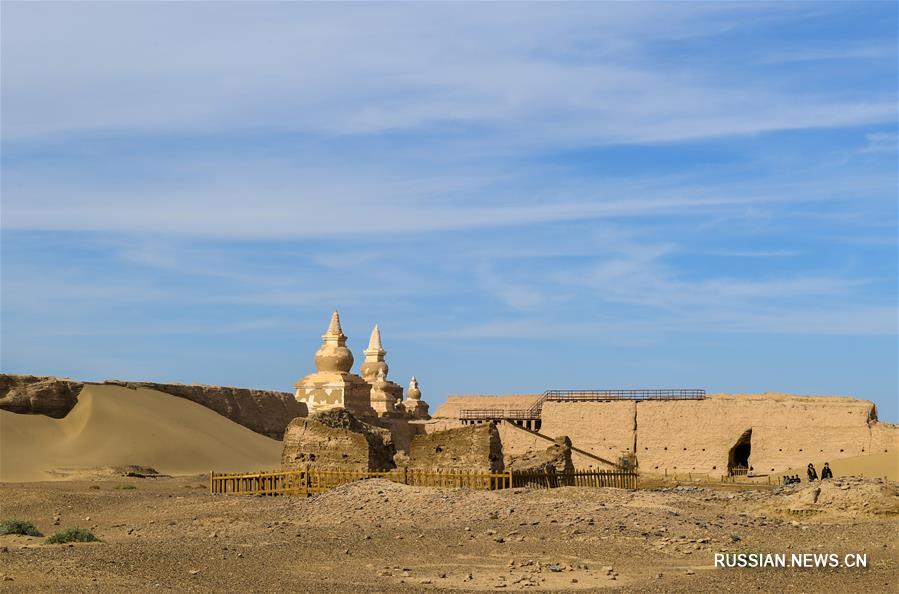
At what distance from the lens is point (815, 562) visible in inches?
568

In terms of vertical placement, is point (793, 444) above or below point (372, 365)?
below

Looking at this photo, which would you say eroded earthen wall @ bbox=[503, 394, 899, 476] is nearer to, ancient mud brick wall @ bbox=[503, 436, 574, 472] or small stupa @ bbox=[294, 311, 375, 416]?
small stupa @ bbox=[294, 311, 375, 416]

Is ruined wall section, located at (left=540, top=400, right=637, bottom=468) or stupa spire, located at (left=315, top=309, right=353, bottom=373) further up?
stupa spire, located at (left=315, top=309, right=353, bottom=373)

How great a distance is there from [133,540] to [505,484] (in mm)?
8238

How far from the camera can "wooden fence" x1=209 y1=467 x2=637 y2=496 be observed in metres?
23.3

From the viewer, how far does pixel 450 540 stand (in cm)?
1673

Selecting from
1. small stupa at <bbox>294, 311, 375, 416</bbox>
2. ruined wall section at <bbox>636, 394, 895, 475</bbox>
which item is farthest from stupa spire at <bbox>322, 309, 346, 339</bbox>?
ruined wall section at <bbox>636, 394, 895, 475</bbox>

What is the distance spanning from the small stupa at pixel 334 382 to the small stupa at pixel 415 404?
588 cm

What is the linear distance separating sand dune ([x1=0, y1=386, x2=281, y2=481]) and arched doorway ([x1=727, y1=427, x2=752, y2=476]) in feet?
53.9

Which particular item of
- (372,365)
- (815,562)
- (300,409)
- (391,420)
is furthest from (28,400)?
(815,562)

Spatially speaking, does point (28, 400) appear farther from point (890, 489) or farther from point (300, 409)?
point (890, 489)

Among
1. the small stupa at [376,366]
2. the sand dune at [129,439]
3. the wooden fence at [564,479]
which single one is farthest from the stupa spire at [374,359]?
the wooden fence at [564,479]

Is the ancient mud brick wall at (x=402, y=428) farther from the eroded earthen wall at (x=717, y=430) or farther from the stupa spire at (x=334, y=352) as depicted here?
the eroded earthen wall at (x=717, y=430)

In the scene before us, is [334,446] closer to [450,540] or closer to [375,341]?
[450,540]
